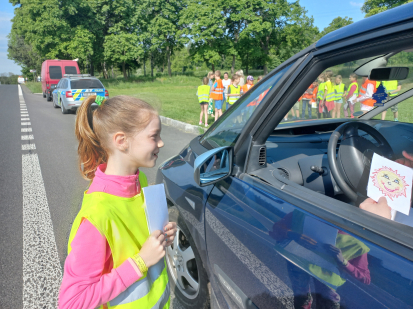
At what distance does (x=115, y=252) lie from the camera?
1.21 metres

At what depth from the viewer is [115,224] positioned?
1193 mm

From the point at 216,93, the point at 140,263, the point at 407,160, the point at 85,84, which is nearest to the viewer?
the point at 140,263

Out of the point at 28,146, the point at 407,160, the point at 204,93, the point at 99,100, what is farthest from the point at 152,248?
the point at 204,93

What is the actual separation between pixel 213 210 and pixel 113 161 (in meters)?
0.60

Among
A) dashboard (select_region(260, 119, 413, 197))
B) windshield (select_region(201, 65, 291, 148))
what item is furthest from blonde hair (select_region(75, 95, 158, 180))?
dashboard (select_region(260, 119, 413, 197))

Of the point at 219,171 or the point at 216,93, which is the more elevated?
the point at 219,171

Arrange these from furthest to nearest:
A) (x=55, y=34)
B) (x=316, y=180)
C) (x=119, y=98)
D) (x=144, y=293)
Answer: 1. (x=55, y=34)
2. (x=316, y=180)
3. (x=119, y=98)
4. (x=144, y=293)

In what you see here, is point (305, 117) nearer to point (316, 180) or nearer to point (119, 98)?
point (316, 180)

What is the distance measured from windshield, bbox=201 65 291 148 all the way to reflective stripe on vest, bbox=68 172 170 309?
0.71 meters

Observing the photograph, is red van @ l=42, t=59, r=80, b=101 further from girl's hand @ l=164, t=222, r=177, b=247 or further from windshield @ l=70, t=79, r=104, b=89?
girl's hand @ l=164, t=222, r=177, b=247

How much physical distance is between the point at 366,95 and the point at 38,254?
3261mm

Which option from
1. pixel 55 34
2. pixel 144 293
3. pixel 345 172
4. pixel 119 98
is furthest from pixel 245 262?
pixel 55 34

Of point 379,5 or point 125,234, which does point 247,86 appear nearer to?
point 379,5

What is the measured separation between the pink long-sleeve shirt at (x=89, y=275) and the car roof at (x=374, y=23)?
1.19m
